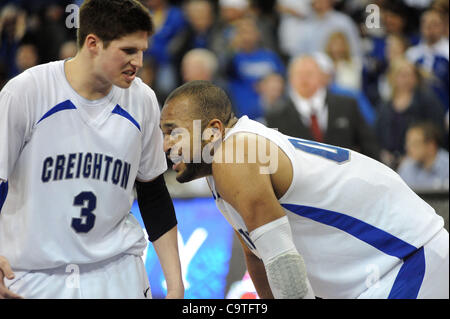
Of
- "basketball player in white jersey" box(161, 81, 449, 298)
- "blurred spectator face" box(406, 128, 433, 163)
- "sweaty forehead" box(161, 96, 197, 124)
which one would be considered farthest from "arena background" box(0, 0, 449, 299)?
"sweaty forehead" box(161, 96, 197, 124)

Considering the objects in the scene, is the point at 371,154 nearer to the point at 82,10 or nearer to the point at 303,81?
the point at 303,81

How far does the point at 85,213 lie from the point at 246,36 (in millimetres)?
5365

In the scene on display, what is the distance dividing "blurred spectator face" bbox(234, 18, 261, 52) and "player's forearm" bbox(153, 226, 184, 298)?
4.96 metres

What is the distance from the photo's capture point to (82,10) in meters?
3.05

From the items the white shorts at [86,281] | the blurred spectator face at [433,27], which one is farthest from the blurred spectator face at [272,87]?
the white shorts at [86,281]

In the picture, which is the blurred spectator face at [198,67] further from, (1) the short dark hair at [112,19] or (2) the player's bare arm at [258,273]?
(1) the short dark hair at [112,19]

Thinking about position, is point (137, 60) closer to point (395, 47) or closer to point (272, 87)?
point (272, 87)

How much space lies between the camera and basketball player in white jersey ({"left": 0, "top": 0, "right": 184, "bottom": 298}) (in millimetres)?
2951

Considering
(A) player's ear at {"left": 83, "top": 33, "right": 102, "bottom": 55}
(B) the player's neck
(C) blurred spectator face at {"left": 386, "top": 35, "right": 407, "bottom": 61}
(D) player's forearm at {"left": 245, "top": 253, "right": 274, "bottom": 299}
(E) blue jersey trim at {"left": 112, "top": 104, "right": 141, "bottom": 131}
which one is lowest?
(D) player's forearm at {"left": 245, "top": 253, "right": 274, "bottom": 299}

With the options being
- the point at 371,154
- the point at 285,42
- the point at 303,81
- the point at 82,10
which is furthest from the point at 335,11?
the point at 82,10

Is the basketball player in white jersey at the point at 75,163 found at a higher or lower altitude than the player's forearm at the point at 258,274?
higher

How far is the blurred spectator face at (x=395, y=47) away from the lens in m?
8.06

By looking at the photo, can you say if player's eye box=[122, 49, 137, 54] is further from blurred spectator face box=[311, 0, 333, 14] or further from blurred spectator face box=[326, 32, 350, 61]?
blurred spectator face box=[311, 0, 333, 14]
